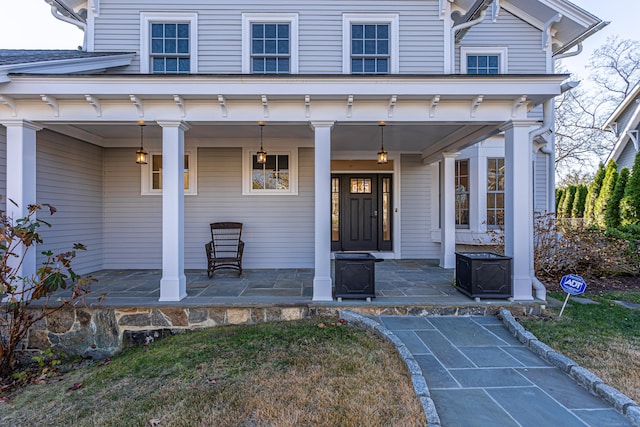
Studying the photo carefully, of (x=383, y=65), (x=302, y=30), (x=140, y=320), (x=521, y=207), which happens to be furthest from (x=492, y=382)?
(x=302, y=30)

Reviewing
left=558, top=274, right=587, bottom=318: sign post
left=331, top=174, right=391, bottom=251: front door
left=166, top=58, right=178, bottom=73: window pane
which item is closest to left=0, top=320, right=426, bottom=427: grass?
left=558, top=274, right=587, bottom=318: sign post

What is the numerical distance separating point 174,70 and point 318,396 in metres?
5.49

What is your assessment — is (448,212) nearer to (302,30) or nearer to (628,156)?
(302,30)

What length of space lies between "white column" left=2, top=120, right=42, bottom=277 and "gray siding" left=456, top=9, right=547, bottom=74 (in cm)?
734

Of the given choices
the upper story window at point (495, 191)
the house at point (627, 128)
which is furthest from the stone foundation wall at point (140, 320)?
the house at point (627, 128)

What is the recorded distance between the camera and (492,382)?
2.69 meters

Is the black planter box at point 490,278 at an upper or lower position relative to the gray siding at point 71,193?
lower

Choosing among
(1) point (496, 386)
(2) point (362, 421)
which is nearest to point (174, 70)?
(2) point (362, 421)

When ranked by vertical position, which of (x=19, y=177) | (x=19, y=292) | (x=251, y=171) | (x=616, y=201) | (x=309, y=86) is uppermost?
(x=309, y=86)

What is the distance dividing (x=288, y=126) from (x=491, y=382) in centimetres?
405

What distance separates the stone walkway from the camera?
223cm

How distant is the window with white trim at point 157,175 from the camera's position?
6391 millimetres

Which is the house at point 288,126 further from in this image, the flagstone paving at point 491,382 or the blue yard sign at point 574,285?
the flagstone paving at point 491,382

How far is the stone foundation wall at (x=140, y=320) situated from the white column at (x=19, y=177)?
785 mm
